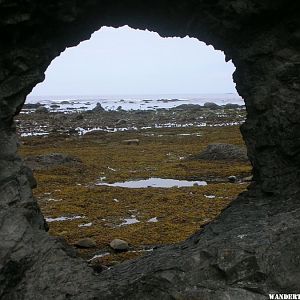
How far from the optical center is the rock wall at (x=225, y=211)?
9539 mm

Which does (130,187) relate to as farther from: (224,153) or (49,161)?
(224,153)

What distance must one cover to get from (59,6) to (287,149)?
23.4ft

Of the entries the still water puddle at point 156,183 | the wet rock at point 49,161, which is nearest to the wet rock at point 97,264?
the still water puddle at point 156,183

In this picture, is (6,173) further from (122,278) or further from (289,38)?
(289,38)

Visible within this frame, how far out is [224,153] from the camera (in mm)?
37031

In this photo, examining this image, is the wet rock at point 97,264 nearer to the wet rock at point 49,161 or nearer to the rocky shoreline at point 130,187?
the rocky shoreline at point 130,187

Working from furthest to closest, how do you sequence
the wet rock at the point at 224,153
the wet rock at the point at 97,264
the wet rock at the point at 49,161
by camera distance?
the wet rock at the point at 224,153, the wet rock at the point at 49,161, the wet rock at the point at 97,264

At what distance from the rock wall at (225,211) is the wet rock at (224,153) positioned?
2383 centimetres

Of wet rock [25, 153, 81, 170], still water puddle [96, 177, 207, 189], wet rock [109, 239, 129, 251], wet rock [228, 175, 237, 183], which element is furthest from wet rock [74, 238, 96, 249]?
wet rock [25, 153, 81, 170]

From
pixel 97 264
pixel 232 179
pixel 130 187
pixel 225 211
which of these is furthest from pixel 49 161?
pixel 225 211

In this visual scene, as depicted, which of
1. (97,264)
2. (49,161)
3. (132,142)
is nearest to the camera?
(97,264)

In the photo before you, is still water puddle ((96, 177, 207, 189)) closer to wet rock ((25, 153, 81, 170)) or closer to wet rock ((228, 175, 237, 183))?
wet rock ((228, 175, 237, 183))

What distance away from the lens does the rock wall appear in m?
9.54

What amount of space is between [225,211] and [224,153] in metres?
25.1
